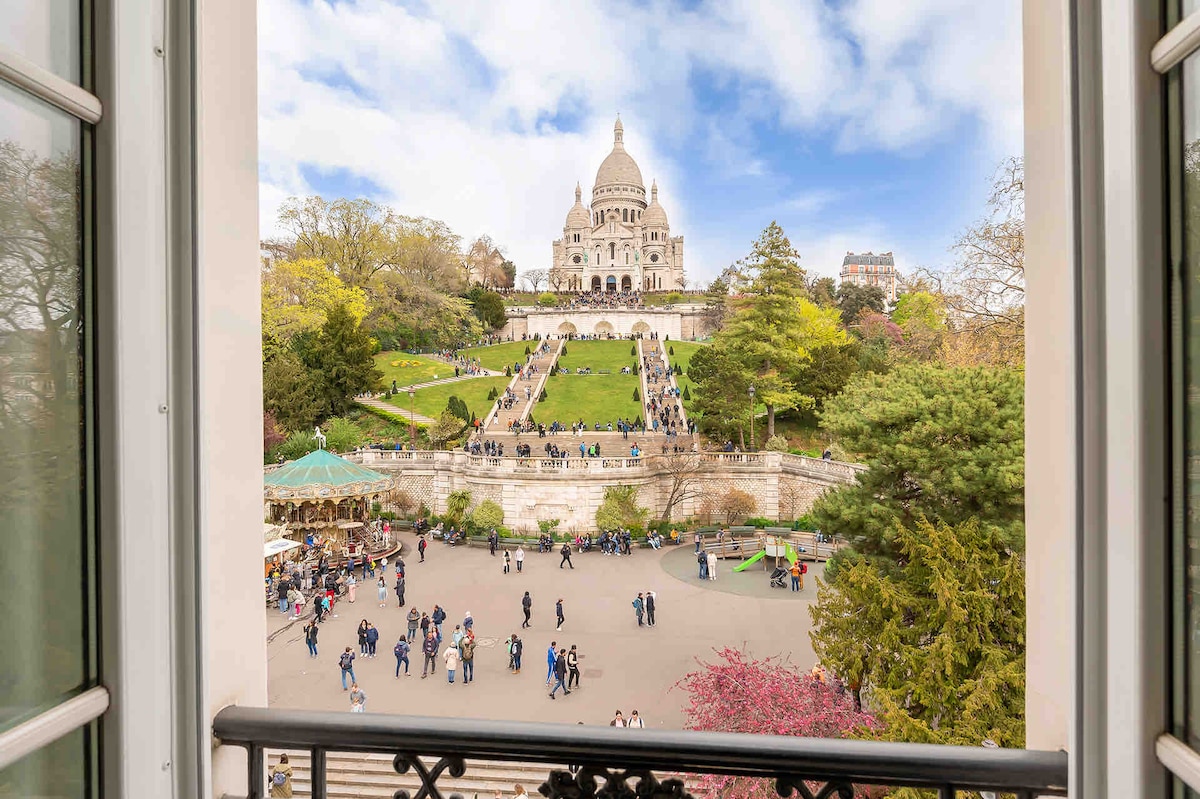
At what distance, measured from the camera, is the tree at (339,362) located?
88.4ft

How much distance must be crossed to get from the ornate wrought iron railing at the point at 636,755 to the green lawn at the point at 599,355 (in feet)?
111

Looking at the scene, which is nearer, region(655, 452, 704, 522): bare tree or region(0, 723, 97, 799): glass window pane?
region(0, 723, 97, 799): glass window pane

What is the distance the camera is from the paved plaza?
11844 mm

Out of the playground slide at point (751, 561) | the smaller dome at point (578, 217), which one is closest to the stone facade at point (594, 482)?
the playground slide at point (751, 561)

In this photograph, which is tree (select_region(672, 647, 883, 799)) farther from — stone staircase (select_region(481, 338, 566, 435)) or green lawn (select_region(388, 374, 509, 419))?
green lawn (select_region(388, 374, 509, 419))

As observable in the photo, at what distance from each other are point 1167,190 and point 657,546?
68.4 ft

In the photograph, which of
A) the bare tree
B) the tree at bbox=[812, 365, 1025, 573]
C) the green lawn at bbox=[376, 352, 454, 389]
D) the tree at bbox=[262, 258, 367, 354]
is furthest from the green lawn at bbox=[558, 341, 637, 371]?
the tree at bbox=[812, 365, 1025, 573]

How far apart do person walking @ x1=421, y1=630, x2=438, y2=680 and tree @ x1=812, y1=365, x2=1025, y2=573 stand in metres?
8.04

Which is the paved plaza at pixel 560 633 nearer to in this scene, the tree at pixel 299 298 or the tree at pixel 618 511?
the tree at pixel 618 511

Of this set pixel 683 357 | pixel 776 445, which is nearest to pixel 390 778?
pixel 776 445

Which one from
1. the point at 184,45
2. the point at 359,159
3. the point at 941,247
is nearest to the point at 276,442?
the point at 359,159

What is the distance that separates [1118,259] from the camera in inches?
36.4

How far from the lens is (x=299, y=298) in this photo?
91.3 ft

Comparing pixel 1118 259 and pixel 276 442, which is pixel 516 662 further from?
pixel 276 442
